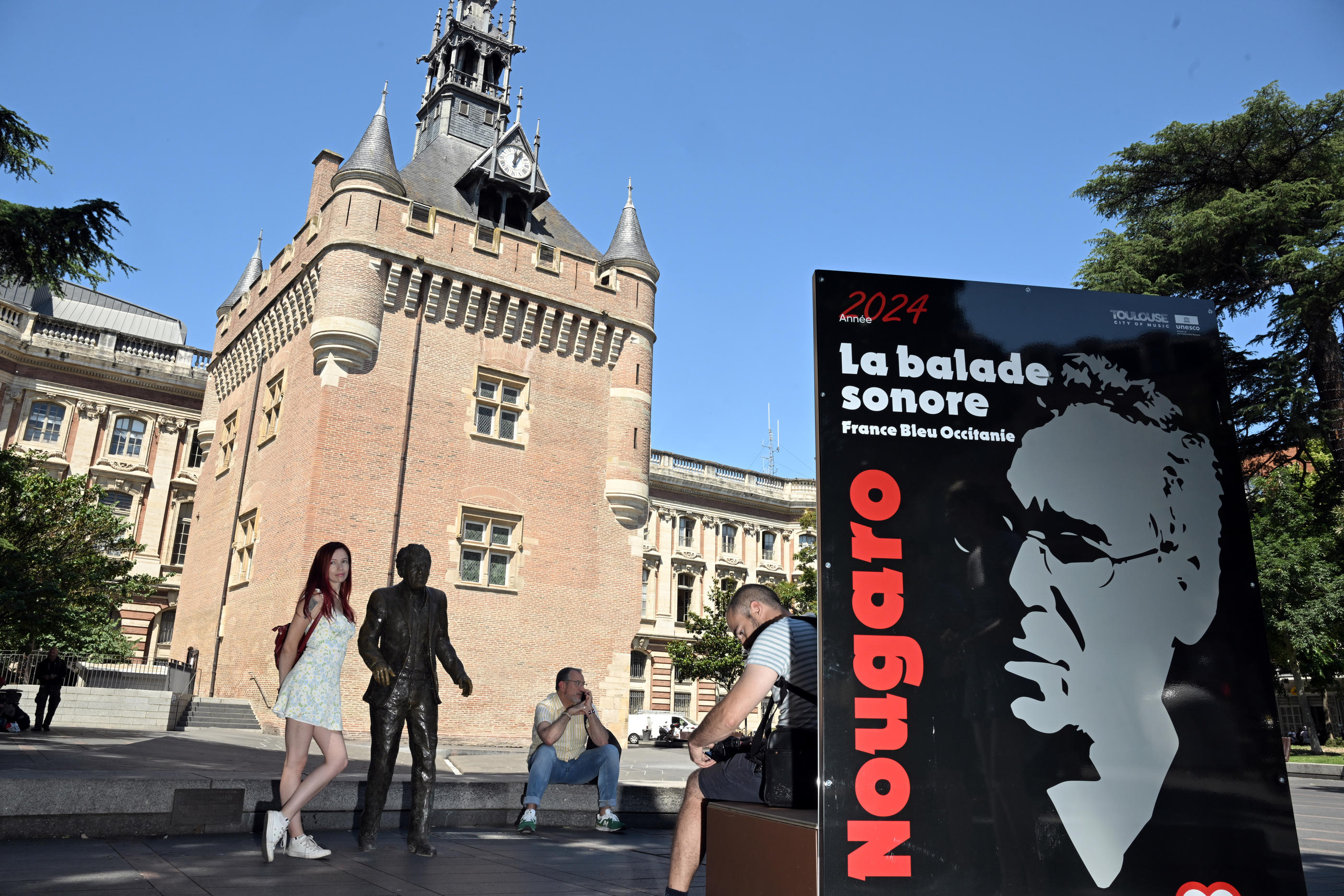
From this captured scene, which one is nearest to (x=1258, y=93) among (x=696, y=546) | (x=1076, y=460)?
(x=1076, y=460)

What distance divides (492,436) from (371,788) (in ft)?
57.9

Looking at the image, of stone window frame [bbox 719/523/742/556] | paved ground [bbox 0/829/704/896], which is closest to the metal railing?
paved ground [bbox 0/829/704/896]

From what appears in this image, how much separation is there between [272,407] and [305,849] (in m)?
21.5

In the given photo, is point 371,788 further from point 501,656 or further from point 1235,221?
point 1235,221

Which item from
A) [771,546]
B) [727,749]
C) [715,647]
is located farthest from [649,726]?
[727,749]

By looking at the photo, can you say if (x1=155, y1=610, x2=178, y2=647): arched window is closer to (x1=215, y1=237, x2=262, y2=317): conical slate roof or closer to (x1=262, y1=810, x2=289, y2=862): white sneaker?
(x1=215, y1=237, x2=262, y2=317): conical slate roof

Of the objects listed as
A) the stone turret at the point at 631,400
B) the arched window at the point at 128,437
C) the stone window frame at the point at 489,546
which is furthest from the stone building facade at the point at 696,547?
the arched window at the point at 128,437

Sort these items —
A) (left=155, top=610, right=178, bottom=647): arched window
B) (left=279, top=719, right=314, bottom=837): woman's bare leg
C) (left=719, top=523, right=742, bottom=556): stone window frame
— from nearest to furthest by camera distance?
(left=279, top=719, right=314, bottom=837): woman's bare leg → (left=155, top=610, right=178, bottom=647): arched window → (left=719, top=523, right=742, bottom=556): stone window frame

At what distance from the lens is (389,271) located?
22.1 meters

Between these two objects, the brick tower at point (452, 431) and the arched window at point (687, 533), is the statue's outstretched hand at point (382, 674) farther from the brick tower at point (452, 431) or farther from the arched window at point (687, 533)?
the arched window at point (687, 533)

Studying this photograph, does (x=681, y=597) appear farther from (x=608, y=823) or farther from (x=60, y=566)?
(x=608, y=823)

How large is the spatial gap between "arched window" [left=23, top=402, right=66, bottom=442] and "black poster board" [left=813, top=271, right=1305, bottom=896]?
122 feet

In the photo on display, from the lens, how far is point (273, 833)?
4.94 m

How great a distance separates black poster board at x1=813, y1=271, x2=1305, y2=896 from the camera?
2699 mm
